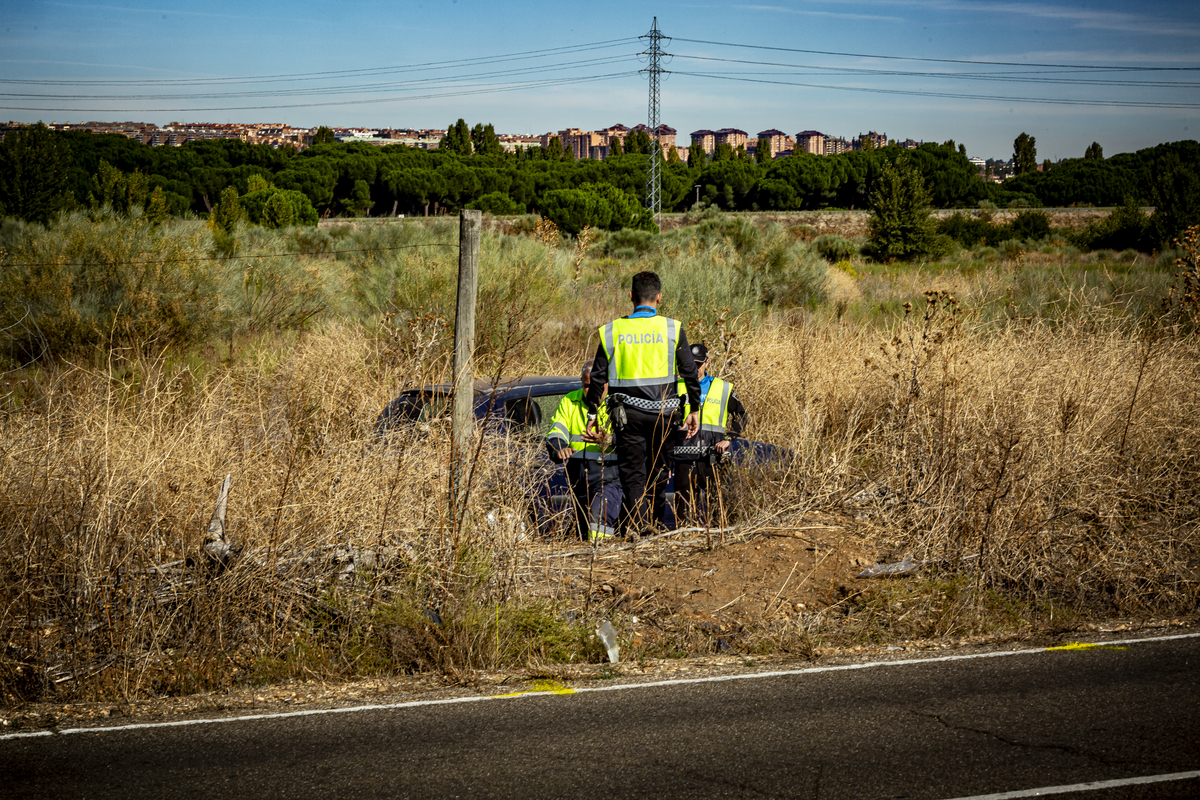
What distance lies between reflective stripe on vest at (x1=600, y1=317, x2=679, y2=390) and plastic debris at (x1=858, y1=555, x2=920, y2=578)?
189 centimetres

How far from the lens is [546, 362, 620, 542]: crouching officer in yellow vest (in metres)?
6.50

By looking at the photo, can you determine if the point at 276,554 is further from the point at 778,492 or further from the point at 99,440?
the point at 778,492

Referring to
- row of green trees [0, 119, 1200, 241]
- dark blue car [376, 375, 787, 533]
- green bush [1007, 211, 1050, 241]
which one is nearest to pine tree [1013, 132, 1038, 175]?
row of green trees [0, 119, 1200, 241]

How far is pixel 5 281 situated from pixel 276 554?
9.49 meters

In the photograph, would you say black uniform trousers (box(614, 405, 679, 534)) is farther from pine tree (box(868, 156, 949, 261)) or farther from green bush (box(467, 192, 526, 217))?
green bush (box(467, 192, 526, 217))

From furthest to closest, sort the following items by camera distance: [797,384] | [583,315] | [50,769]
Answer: [583,315] → [797,384] → [50,769]

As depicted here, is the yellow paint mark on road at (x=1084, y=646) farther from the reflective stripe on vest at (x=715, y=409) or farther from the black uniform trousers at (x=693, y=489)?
the reflective stripe on vest at (x=715, y=409)

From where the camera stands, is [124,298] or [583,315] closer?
[124,298]

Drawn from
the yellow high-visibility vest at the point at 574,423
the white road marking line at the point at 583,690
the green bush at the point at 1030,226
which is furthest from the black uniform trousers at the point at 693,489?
the green bush at the point at 1030,226

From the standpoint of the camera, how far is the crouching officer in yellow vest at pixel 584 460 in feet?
21.3

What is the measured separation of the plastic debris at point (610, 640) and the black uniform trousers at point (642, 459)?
1210mm

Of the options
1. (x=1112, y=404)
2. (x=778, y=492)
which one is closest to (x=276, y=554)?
(x=778, y=492)

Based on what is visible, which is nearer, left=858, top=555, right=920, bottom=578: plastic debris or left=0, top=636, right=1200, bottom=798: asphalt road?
left=0, top=636, right=1200, bottom=798: asphalt road

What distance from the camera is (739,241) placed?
23531 millimetres
